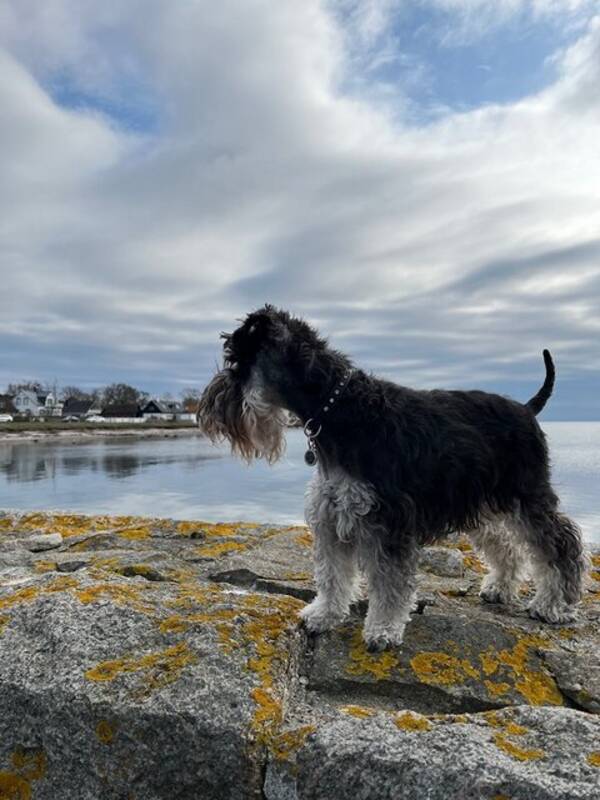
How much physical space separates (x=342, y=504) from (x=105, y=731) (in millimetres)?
2255

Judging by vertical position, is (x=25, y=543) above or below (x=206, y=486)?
above

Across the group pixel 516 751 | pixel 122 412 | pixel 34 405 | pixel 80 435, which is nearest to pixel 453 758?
Result: pixel 516 751

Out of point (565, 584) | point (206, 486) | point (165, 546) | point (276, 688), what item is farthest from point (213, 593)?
point (206, 486)

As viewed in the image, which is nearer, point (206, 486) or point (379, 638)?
point (379, 638)

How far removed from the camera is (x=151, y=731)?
259 cm

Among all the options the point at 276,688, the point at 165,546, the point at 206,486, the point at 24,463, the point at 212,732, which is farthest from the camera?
the point at 24,463

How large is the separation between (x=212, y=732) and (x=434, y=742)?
0.92m

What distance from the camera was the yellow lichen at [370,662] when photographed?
11.4ft

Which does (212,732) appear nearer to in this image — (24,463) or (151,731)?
(151,731)

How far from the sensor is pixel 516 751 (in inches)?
92.5

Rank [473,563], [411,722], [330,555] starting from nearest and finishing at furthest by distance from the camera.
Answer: [411,722] < [330,555] < [473,563]

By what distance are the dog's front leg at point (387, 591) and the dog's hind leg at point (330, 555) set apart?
0.18 metres

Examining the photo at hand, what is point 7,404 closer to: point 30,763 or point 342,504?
point 342,504

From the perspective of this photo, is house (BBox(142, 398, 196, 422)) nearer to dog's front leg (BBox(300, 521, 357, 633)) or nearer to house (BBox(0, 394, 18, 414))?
house (BBox(0, 394, 18, 414))
